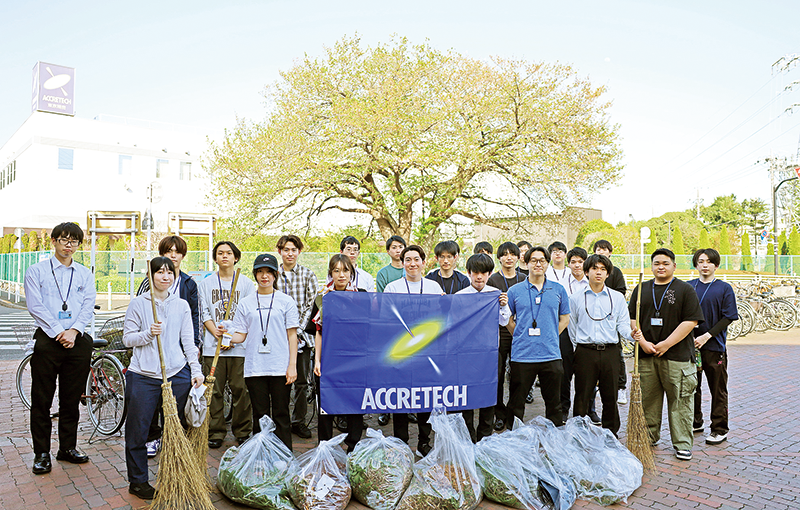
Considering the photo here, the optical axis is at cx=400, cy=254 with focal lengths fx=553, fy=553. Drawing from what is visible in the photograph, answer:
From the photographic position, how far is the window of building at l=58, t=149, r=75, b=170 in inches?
1673

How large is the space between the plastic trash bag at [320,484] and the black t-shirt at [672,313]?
10.6ft

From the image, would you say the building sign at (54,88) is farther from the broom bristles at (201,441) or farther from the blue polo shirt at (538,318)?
the blue polo shirt at (538,318)

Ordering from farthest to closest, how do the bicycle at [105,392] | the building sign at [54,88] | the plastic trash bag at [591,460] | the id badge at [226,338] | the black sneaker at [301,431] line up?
the building sign at [54,88]
the black sneaker at [301,431]
the bicycle at [105,392]
the id badge at [226,338]
the plastic trash bag at [591,460]

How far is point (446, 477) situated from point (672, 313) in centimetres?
277

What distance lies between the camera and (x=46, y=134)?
138ft

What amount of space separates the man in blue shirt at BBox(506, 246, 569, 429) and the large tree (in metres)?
11.9

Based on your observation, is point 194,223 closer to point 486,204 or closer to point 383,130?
point 383,130

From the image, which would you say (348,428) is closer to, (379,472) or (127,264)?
(379,472)

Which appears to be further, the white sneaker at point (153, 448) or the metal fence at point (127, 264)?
the metal fence at point (127, 264)

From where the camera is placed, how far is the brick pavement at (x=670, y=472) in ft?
13.6

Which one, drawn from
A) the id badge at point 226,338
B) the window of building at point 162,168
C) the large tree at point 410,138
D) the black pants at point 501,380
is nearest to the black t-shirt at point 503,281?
the black pants at point 501,380

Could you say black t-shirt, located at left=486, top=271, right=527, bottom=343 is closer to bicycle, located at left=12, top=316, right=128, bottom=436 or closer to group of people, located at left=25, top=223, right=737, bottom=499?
group of people, located at left=25, top=223, right=737, bottom=499

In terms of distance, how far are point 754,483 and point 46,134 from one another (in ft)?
161

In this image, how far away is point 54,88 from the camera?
4797 cm
